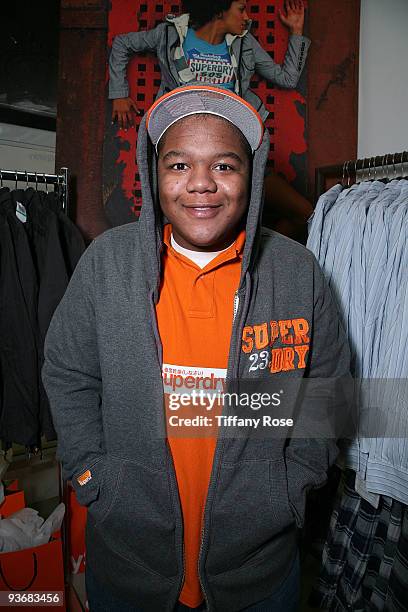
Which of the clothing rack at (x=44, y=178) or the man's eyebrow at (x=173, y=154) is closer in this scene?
the man's eyebrow at (x=173, y=154)

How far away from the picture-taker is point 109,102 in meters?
1.86

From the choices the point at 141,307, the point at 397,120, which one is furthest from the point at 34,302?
the point at 397,120

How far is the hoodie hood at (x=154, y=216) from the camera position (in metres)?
1.04

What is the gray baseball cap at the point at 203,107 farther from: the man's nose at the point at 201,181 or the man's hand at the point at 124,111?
the man's hand at the point at 124,111

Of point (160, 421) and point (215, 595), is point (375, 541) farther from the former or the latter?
point (160, 421)

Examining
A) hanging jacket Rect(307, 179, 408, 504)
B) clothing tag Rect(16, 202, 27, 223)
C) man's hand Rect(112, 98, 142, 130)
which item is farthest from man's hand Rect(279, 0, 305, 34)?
clothing tag Rect(16, 202, 27, 223)

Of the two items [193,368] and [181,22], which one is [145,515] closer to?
[193,368]

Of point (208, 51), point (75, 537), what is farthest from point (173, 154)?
point (75, 537)

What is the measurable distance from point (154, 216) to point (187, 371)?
1.28ft

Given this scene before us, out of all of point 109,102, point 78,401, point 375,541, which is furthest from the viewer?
point 109,102

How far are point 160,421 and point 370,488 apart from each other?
32.5 inches

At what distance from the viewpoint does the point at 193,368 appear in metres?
1.03

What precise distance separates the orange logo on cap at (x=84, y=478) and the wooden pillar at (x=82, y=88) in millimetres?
1281

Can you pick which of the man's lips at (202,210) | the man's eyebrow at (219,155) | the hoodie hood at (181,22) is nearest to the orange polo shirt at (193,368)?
the man's lips at (202,210)
